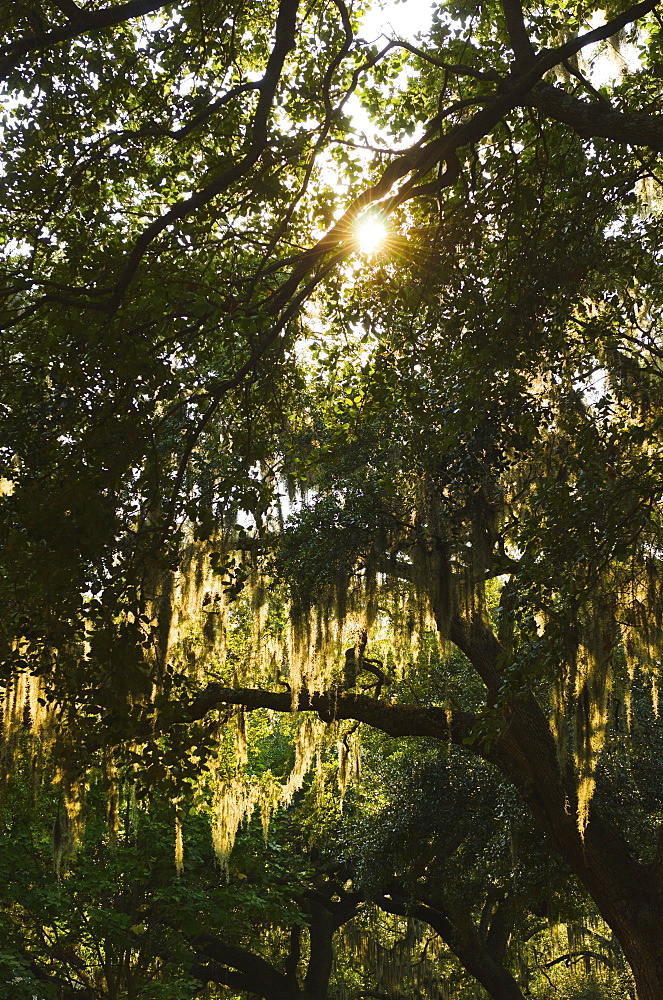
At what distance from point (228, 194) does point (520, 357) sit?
2.29 m

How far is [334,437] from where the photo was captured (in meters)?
8.29

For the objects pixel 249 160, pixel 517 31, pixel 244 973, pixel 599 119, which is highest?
pixel 517 31

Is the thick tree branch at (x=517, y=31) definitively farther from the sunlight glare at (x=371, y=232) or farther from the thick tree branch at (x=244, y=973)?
the thick tree branch at (x=244, y=973)

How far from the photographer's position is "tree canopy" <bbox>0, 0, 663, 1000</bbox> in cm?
413

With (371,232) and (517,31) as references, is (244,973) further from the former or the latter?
(517,31)

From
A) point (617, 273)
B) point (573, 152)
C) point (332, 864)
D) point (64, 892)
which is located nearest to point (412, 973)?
point (332, 864)

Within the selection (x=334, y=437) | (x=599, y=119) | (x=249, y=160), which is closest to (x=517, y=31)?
(x=599, y=119)

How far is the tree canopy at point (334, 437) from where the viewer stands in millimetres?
4133

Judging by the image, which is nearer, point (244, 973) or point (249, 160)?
point (249, 160)

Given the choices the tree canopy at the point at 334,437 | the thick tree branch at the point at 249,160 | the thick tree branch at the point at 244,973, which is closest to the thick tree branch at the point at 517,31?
the tree canopy at the point at 334,437

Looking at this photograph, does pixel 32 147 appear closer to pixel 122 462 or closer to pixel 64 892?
pixel 122 462

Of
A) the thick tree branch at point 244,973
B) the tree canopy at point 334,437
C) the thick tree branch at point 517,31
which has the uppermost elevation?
the thick tree branch at point 517,31

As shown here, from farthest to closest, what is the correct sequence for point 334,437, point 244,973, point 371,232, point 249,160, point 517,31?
point 244,973, point 334,437, point 371,232, point 517,31, point 249,160

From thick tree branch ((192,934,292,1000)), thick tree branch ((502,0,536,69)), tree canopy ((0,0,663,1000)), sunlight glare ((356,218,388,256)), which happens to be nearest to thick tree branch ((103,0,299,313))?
tree canopy ((0,0,663,1000))
